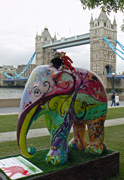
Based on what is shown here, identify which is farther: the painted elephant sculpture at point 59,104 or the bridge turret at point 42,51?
the bridge turret at point 42,51

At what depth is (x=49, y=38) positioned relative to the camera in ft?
308

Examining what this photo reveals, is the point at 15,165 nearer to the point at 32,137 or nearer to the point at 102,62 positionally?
the point at 32,137

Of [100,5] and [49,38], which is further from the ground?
[49,38]

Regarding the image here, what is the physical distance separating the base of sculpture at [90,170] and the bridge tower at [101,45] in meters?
59.5

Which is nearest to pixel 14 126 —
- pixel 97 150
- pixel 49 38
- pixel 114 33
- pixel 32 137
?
pixel 32 137

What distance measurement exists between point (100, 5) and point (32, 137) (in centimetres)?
510

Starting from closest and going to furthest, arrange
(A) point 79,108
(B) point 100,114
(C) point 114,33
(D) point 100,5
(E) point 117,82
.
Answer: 1. (A) point 79,108
2. (B) point 100,114
3. (D) point 100,5
4. (E) point 117,82
5. (C) point 114,33

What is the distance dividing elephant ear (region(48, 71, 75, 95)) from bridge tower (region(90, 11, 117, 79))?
5992 centimetres

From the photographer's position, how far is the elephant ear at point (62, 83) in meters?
3.12

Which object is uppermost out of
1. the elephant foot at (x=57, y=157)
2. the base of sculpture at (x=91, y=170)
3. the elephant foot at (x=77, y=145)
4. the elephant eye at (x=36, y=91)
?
the elephant eye at (x=36, y=91)

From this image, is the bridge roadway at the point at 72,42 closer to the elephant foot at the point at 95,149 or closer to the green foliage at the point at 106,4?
the green foliage at the point at 106,4

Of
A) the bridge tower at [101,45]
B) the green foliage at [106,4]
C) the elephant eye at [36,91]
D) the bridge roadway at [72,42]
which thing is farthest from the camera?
the bridge roadway at [72,42]

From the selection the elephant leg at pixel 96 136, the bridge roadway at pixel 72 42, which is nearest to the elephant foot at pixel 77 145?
the elephant leg at pixel 96 136

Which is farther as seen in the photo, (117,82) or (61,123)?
(117,82)
